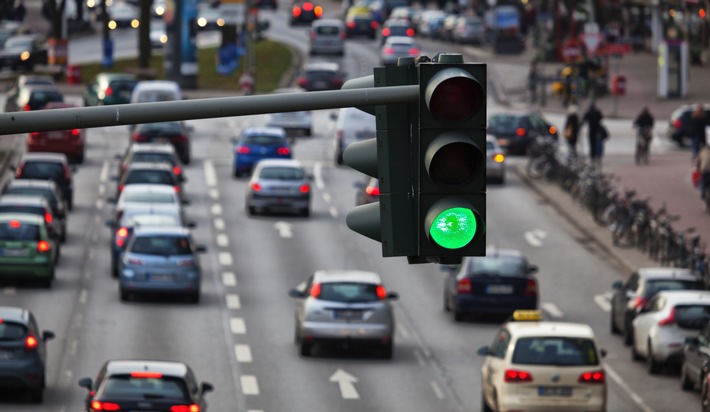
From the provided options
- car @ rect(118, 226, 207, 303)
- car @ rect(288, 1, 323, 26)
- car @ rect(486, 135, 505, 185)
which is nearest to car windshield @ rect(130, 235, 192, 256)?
car @ rect(118, 226, 207, 303)

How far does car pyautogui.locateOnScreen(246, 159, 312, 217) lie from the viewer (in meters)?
48.3

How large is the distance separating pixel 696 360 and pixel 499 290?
7223mm

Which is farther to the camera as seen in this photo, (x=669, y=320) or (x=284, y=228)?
(x=284, y=228)

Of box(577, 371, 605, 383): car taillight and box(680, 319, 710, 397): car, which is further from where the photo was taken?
box(680, 319, 710, 397): car

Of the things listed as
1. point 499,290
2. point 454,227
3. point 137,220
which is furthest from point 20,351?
point 454,227

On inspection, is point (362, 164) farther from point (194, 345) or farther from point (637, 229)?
point (637, 229)

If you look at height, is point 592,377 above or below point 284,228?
above

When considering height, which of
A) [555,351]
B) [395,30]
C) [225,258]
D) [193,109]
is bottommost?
[395,30]

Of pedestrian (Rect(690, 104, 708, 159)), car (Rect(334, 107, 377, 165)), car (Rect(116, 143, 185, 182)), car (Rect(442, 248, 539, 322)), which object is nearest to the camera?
car (Rect(442, 248, 539, 322))

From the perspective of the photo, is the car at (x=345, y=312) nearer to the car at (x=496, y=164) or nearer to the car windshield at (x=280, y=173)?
the car windshield at (x=280, y=173)

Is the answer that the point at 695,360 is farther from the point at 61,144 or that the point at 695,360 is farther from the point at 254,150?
the point at 61,144

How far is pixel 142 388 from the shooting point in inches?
850

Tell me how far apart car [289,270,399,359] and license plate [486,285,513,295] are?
12.6ft

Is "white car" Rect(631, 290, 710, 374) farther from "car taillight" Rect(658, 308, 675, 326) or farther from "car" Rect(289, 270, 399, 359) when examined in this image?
"car" Rect(289, 270, 399, 359)
